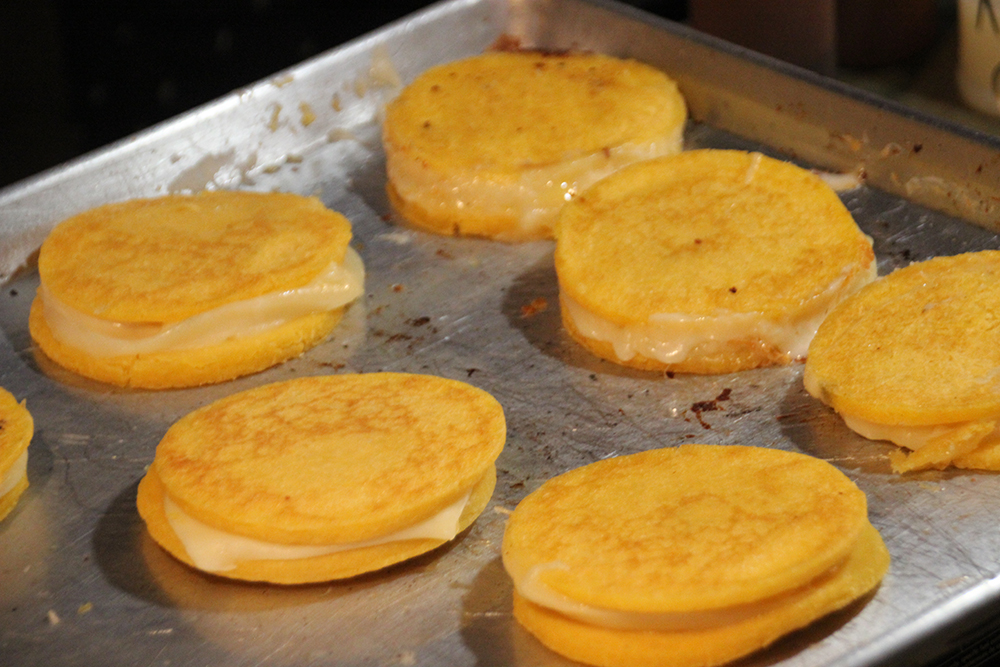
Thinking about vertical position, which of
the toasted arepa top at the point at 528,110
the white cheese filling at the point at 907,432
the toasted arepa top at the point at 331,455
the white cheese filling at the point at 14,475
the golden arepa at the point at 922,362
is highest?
the toasted arepa top at the point at 528,110

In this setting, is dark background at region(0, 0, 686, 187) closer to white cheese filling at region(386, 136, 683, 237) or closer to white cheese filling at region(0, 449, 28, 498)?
white cheese filling at region(386, 136, 683, 237)

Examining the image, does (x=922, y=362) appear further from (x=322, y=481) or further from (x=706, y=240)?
(x=322, y=481)

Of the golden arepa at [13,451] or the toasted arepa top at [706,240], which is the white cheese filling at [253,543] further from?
the toasted arepa top at [706,240]

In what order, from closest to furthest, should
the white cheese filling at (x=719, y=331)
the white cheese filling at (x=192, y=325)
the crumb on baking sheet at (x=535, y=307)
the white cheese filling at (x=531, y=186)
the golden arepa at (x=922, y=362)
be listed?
the golden arepa at (x=922, y=362)
the white cheese filling at (x=719, y=331)
the white cheese filling at (x=192, y=325)
the crumb on baking sheet at (x=535, y=307)
the white cheese filling at (x=531, y=186)

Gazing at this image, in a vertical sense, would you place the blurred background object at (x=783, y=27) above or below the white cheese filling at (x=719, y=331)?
above

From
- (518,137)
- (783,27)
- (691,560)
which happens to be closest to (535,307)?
(518,137)

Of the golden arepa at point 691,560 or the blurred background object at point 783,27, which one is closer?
the golden arepa at point 691,560

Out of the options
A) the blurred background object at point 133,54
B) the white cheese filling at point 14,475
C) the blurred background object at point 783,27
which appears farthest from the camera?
the blurred background object at point 133,54

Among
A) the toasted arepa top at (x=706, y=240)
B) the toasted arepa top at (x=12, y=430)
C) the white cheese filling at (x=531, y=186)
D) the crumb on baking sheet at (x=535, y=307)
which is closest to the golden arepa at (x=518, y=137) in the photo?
the white cheese filling at (x=531, y=186)
